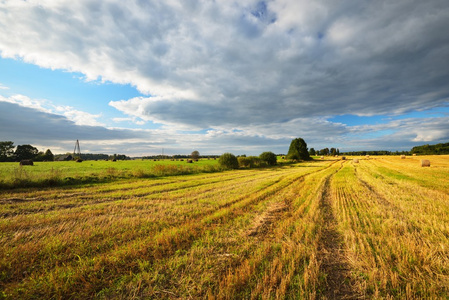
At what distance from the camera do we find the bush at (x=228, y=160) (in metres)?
38.1

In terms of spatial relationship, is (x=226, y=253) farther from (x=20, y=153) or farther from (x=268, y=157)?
(x=20, y=153)

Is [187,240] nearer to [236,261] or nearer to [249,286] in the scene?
[236,261]

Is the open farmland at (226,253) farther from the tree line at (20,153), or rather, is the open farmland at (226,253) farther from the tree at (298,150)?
the tree line at (20,153)

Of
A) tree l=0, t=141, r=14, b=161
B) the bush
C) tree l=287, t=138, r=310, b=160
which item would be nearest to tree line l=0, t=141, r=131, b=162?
tree l=0, t=141, r=14, b=161

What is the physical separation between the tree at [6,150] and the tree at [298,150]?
120920 millimetres

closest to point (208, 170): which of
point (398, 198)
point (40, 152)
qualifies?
point (398, 198)

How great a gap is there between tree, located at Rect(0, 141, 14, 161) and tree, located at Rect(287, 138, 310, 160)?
397 feet

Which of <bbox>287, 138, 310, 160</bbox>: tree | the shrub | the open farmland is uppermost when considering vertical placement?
<bbox>287, 138, 310, 160</bbox>: tree

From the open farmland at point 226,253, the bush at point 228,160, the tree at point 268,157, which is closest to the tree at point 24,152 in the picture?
the bush at point 228,160

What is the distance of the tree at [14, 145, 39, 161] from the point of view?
79062 millimetres

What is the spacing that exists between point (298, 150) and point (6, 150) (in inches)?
4990

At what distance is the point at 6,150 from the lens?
7556cm

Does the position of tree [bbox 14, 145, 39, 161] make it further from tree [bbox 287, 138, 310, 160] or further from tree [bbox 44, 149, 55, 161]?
tree [bbox 287, 138, 310, 160]

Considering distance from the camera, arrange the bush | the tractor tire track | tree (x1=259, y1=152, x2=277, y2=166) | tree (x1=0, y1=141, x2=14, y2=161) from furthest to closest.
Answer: tree (x1=0, y1=141, x2=14, y2=161) < tree (x1=259, y1=152, x2=277, y2=166) < the bush < the tractor tire track
